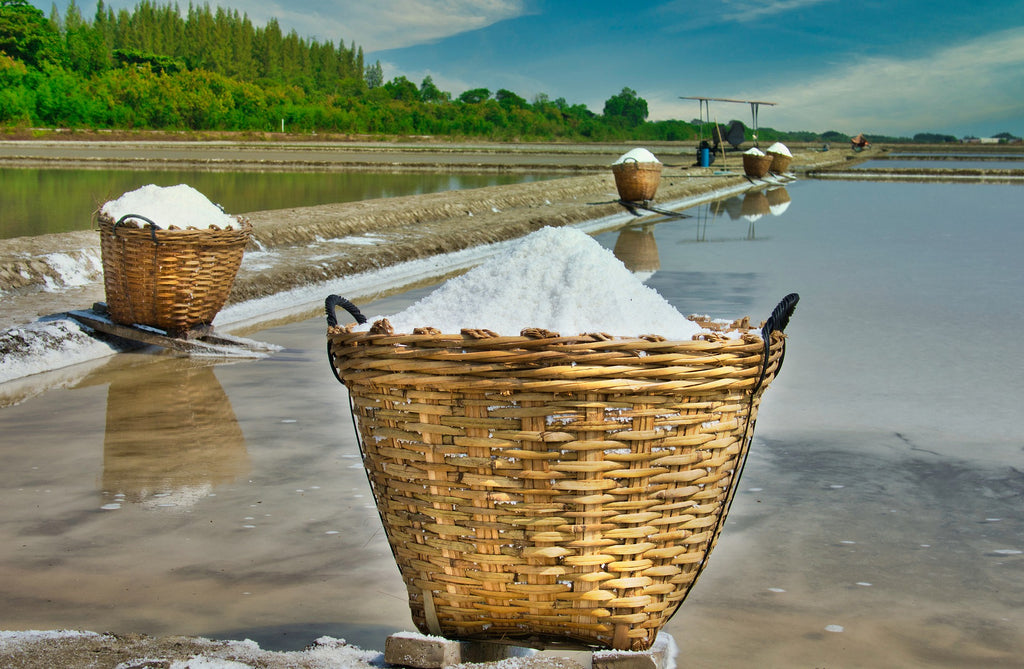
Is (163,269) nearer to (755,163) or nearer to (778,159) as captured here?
(755,163)

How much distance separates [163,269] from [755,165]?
20.4 metres

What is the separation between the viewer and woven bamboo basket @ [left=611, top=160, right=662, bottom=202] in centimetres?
1434

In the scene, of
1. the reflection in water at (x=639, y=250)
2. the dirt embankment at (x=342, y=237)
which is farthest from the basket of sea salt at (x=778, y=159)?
the reflection in water at (x=639, y=250)

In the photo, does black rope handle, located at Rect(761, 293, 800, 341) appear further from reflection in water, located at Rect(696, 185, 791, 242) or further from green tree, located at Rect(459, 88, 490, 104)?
green tree, located at Rect(459, 88, 490, 104)

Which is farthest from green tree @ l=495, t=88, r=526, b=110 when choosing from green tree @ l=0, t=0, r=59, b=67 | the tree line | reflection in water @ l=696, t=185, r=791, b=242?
reflection in water @ l=696, t=185, r=791, b=242

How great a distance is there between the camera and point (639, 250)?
10320mm

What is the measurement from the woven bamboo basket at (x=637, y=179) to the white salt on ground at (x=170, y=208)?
386 inches

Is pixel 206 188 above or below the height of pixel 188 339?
above

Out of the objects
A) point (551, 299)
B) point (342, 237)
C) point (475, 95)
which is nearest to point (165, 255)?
point (551, 299)

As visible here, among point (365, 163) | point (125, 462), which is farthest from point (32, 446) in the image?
point (365, 163)

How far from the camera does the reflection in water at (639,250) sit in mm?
8727

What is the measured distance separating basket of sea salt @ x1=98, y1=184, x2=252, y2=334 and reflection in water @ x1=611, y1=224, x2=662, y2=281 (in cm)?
372

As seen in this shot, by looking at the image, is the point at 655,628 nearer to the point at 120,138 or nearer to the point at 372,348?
the point at 372,348

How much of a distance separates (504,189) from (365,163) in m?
13.0
